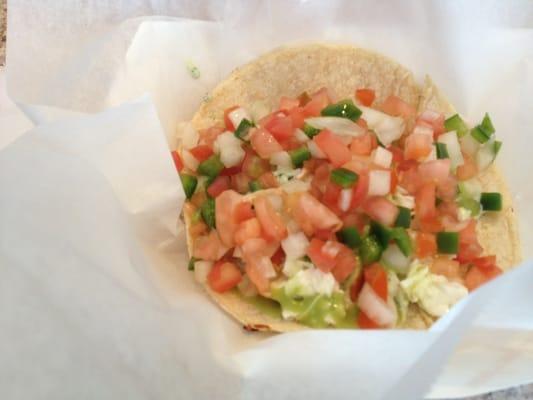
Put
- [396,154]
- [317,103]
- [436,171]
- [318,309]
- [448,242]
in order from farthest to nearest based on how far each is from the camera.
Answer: [317,103]
[396,154]
[436,171]
[448,242]
[318,309]

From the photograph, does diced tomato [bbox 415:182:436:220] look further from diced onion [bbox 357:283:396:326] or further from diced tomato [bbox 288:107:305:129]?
diced tomato [bbox 288:107:305:129]

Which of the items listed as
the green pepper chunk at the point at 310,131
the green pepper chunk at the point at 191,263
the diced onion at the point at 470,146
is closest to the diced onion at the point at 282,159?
the green pepper chunk at the point at 310,131

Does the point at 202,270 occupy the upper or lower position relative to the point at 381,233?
lower

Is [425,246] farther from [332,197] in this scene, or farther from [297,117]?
[297,117]

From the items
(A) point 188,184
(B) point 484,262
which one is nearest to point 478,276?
(B) point 484,262

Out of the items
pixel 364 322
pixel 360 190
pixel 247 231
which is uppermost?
pixel 360 190

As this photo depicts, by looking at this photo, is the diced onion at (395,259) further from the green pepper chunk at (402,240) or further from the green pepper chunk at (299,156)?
the green pepper chunk at (299,156)
